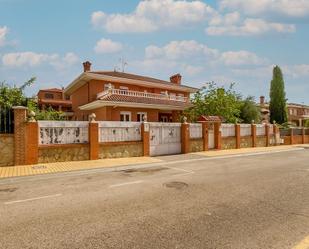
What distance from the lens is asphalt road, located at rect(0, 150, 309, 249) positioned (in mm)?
4594

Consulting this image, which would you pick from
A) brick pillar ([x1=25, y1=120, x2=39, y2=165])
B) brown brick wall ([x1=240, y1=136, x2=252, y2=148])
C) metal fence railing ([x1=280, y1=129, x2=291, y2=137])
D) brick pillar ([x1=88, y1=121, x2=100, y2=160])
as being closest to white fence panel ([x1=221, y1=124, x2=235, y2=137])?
brown brick wall ([x1=240, y1=136, x2=252, y2=148])

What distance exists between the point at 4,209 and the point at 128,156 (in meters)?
10.2

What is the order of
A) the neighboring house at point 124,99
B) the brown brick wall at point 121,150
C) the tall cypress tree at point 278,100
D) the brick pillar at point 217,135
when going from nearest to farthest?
the brown brick wall at point 121,150 < the brick pillar at point 217,135 < the neighboring house at point 124,99 < the tall cypress tree at point 278,100

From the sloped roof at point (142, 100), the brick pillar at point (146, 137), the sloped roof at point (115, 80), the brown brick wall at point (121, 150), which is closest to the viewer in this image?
the brown brick wall at point (121, 150)

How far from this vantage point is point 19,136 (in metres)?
12.7

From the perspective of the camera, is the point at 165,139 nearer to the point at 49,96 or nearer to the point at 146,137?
the point at 146,137

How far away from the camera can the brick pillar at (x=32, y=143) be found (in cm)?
1288

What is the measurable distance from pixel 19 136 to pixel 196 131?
12.4m

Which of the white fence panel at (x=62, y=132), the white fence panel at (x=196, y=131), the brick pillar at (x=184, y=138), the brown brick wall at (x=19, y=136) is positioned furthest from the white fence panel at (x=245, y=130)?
the brown brick wall at (x=19, y=136)

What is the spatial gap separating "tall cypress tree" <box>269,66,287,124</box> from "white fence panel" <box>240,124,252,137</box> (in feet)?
81.0

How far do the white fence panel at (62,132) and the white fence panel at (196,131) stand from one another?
27.9ft

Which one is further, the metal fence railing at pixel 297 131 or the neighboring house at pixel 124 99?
the metal fence railing at pixel 297 131

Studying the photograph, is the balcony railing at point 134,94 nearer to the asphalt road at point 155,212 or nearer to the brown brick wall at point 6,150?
the brown brick wall at point 6,150

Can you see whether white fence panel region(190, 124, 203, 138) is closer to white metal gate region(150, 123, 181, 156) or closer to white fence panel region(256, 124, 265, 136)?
white metal gate region(150, 123, 181, 156)
